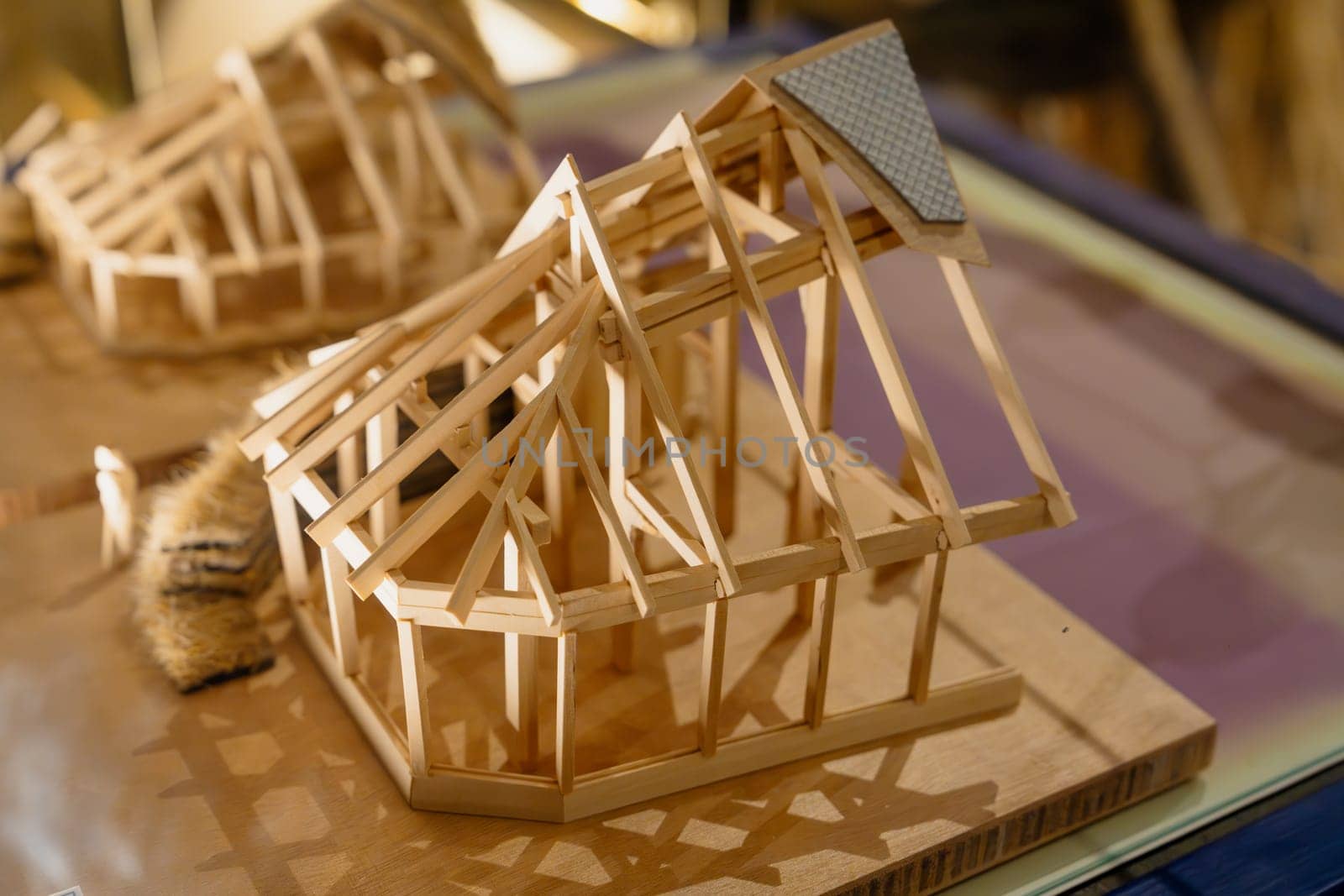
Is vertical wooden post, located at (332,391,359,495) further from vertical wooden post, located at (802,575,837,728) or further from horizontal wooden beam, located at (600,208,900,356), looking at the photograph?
vertical wooden post, located at (802,575,837,728)

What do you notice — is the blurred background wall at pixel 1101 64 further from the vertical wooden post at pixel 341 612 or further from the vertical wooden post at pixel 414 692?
the vertical wooden post at pixel 414 692

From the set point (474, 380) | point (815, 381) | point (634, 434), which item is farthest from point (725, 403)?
point (474, 380)

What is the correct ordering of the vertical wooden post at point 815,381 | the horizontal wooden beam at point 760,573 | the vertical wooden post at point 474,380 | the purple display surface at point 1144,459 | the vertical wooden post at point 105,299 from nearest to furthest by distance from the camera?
1. the horizontal wooden beam at point 760,573
2. the vertical wooden post at point 474,380
3. the vertical wooden post at point 815,381
4. the purple display surface at point 1144,459
5. the vertical wooden post at point 105,299

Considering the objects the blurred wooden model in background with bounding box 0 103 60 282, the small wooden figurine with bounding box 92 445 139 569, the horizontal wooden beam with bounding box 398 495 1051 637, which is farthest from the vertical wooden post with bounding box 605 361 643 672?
the blurred wooden model in background with bounding box 0 103 60 282

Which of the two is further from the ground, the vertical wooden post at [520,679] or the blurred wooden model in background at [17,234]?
the blurred wooden model in background at [17,234]

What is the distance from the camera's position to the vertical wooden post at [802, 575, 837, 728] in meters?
2.15

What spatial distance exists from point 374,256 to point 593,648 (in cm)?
157

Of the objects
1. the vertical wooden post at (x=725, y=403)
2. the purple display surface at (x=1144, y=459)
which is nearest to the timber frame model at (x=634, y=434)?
the vertical wooden post at (x=725, y=403)

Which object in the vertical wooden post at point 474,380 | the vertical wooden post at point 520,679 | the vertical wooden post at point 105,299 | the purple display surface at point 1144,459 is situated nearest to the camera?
the vertical wooden post at point 520,679

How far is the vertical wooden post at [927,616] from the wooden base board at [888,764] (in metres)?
0.08

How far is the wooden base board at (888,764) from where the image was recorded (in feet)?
6.93

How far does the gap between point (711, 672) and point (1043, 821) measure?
0.62 meters

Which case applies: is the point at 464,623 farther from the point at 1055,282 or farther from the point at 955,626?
the point at 1055,282

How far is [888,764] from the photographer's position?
2.28 metres
